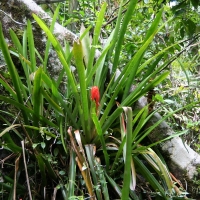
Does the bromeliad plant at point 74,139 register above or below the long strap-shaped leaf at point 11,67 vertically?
below

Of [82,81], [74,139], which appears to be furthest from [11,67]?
[74,139]

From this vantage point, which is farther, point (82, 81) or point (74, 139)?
point (74, 139)

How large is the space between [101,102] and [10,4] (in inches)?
34.5

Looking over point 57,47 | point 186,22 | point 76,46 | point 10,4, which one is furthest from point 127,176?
point 10,4

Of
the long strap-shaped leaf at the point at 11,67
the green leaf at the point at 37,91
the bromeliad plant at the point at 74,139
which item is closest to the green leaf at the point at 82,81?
the bromeliad plant at the point at 74,139

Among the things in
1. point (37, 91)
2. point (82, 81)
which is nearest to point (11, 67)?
point (37, 91)

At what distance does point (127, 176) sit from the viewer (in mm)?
827

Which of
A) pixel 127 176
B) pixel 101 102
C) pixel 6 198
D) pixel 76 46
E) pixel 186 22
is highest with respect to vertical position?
pixel 186 22

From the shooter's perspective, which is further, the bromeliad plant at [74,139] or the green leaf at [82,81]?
the bromeliad plant at [74,139]

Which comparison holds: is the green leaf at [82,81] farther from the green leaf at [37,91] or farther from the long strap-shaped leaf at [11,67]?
the long strap-shaped leaf at [11,67]

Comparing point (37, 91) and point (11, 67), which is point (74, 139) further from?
point (11, 67)

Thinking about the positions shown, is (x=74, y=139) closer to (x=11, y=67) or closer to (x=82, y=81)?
(x=82, y=81)

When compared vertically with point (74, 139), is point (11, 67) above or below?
above

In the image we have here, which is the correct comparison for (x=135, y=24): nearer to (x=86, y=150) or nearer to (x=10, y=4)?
(x=10, y=4)
